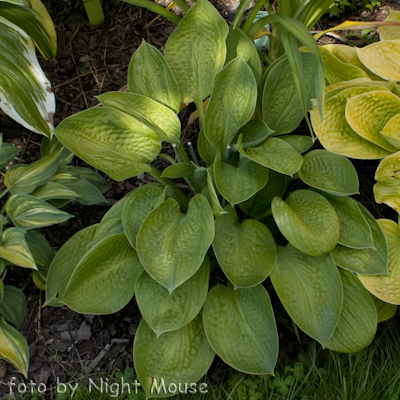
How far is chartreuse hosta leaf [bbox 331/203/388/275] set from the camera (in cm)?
112

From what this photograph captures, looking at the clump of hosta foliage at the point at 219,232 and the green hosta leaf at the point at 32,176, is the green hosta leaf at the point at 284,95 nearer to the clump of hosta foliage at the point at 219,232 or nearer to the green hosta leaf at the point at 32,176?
the clump of hosta foliage at the point at 219,232

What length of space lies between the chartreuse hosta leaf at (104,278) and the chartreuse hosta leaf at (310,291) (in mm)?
437

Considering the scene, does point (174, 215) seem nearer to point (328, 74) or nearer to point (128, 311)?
point (128, 311)

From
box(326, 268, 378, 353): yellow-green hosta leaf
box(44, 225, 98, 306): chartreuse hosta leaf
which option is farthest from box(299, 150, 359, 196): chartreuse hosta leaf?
box(44, 225, 98, 306): chartreuse hosta leaf

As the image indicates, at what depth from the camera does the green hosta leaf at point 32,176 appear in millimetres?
1277

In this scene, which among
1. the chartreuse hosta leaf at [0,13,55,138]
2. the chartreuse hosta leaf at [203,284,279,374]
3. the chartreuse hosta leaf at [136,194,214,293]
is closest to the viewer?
the chartreuse hosta leaf at [136,194,214,293]

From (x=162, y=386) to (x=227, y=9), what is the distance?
1.53 meters

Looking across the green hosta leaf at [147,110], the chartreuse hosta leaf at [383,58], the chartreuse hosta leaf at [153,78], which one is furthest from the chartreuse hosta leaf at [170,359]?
the chartreuse hosta leaf at [383,58]

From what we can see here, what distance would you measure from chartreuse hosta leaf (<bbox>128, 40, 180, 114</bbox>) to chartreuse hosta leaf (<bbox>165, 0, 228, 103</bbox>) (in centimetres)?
6

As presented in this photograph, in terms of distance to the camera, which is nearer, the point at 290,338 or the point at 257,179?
the point at 257,179

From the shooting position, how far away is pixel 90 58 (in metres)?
1.66

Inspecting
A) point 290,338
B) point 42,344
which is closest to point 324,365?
point 290,338

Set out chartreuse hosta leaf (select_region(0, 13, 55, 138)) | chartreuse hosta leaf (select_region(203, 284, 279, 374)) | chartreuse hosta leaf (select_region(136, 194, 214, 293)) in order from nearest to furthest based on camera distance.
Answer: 1. chartreuse hosta leaf (select_region(136, 194, 214, 293))
2. chartreuse hosta leaf (select_region(203, 284, 279, 374))
3. chartreuse hosta leaf (select_region(0, 13, 55, 138))

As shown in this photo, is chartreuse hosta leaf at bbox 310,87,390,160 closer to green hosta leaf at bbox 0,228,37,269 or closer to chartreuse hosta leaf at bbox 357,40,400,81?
chartreuse hosta leaf at bbox 357,40,400,81
